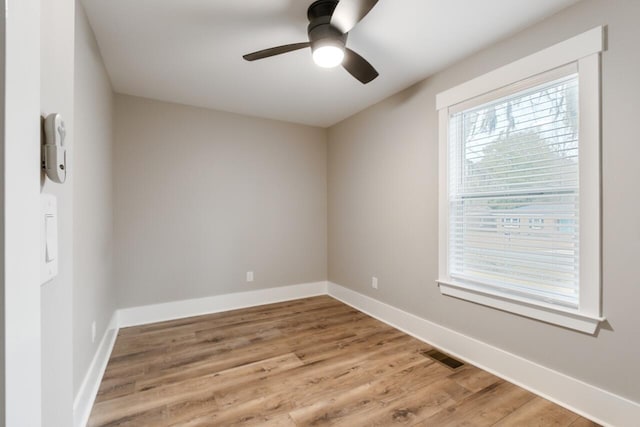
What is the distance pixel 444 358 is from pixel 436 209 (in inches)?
48.6

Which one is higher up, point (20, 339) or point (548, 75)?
point (548, 75)

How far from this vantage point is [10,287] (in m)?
0.34

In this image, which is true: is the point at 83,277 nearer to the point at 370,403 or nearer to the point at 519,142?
the point at 370,403

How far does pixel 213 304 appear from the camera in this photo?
3523 millimetres

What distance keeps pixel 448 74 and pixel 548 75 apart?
79 centimetres

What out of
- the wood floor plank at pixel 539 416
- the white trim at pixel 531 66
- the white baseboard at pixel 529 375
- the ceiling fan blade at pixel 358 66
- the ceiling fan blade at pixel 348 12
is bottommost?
the wood floor plank at pixel 539 416

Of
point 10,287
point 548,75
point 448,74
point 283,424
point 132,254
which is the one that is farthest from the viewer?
point 132,254

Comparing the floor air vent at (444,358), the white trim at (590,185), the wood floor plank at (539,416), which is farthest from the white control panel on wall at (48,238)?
the floor air vent at (444,358)

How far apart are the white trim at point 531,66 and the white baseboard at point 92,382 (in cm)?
316

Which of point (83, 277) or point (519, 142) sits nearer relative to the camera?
point (83, 277)

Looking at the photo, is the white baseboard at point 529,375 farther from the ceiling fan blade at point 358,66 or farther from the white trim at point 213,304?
the ceiling fan blade at point 358,66

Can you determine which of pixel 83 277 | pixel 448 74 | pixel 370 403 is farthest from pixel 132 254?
pixel 448 74

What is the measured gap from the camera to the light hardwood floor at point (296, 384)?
5.69ft

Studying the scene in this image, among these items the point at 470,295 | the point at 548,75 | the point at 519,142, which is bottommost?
the point at 470,295
